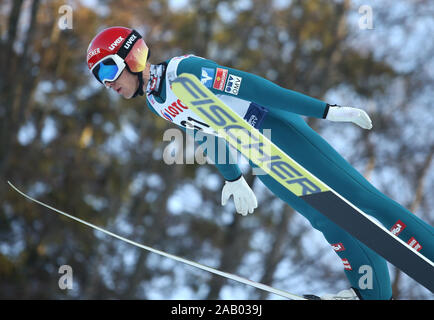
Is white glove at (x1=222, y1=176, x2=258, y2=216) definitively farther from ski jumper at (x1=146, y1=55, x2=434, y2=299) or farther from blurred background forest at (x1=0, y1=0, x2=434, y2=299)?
blurred background forest at (x1=0, y1=0, x2=434, y2=299)

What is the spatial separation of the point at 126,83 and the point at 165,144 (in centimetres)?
746

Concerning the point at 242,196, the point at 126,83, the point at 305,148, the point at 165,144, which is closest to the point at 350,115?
the point at 305,148

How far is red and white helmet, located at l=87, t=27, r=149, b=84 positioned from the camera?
8.79 ft

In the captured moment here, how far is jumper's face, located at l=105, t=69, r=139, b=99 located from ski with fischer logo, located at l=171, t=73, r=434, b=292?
335 mm

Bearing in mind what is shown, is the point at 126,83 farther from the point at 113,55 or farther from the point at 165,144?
the point at 165,144

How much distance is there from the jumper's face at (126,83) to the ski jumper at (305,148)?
0.35 feet

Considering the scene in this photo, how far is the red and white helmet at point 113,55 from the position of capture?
268 cm

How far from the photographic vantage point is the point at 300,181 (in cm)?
257

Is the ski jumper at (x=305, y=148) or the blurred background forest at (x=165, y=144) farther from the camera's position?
the blurred background forest at (x=165, y=144)

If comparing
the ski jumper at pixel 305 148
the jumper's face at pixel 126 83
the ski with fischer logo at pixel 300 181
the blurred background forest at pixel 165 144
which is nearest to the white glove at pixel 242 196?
the ski jumper at pixel 305 148

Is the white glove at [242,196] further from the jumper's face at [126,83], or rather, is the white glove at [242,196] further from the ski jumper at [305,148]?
the jumper's face at [126,83]

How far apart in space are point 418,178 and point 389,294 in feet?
23.8

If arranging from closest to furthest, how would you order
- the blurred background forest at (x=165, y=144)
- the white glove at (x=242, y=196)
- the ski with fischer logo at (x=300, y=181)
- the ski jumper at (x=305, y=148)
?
the ski with fischer logo at (x=300, y=181), the ski jumper at (x=305, y=148), the white glove at (x=242, y=196), the blurred background forest at (x=165, y=144)

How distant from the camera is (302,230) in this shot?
1034 cm
